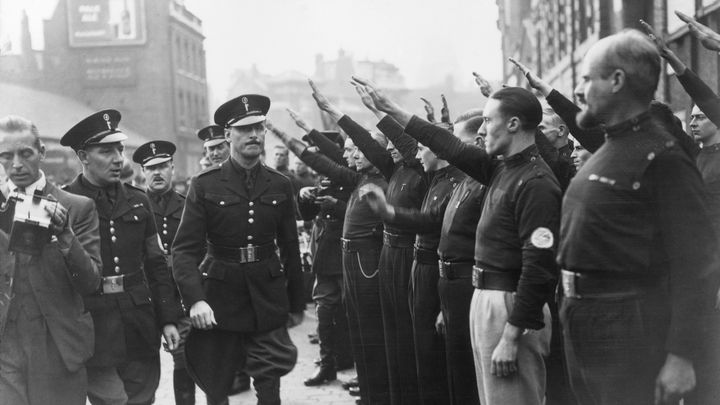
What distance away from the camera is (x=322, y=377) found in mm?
8523

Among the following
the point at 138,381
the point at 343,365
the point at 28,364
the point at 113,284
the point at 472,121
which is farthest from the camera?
the point at 343,365

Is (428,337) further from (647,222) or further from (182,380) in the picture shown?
(647,222)

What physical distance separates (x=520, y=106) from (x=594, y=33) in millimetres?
9577

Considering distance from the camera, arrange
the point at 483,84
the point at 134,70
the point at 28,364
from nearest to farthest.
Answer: the point at 28,364 → the point at 483,84 → the point at 134,70

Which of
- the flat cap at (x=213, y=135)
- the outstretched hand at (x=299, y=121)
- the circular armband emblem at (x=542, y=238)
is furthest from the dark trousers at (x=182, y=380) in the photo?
the circular armband emblem at (x=542, y=238)

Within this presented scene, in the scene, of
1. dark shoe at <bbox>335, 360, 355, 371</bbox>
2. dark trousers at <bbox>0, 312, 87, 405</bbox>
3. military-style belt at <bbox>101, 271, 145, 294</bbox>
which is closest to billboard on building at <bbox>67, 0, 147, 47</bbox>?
dark shoe at <bbox>335, 360, 355, 371</bbox>

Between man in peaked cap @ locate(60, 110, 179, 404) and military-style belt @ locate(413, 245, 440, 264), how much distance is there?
171cm

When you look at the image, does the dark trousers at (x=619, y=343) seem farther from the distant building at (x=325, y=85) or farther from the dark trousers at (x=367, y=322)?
the distant building at (x=325, y=85)

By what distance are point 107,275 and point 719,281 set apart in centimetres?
379

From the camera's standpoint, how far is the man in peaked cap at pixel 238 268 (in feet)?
18.8

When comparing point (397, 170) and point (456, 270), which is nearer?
point (456, 270)

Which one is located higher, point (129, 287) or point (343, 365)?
point (129, 287)

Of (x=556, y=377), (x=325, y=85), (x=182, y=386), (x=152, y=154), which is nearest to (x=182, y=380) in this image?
(x=182, y=386)

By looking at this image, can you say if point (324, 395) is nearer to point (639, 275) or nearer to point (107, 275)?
point (107, 275)
